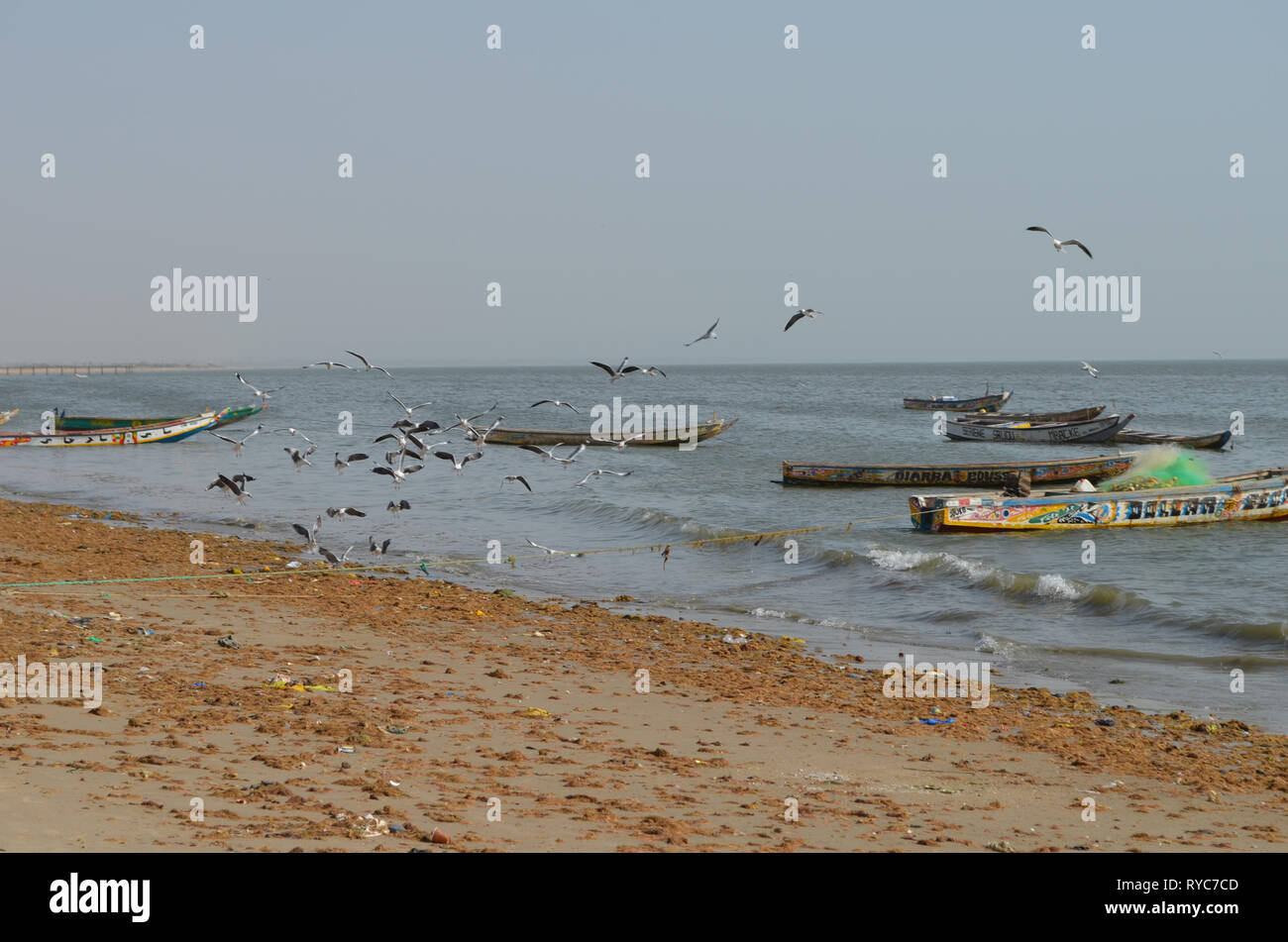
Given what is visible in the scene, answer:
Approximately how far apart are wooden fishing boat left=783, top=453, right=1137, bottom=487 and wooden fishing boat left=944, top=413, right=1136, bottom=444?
1761 centimetres

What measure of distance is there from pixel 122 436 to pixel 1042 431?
40.7 metres

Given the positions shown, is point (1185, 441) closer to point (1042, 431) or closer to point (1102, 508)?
point (1042, 431)

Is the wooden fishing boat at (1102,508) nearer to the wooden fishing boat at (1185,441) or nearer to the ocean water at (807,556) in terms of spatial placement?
the ocean water at (807,556)

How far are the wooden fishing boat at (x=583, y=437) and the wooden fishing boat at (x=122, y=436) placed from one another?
43.6 feet

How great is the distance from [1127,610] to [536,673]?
387 inches

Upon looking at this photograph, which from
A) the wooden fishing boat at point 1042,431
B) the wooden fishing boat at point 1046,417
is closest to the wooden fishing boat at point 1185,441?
the wooden fishing boat at point 1042,431

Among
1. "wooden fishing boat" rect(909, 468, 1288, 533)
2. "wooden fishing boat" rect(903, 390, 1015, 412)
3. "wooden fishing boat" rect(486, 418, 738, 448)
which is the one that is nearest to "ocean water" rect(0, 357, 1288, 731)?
"wooden fishing boat" rect(909, 468, 1288, 533)

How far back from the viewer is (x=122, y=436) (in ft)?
165

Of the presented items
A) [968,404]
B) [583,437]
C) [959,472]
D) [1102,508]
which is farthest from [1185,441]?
[968,404]

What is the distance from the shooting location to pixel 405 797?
7.30 m

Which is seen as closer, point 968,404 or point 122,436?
point 122,436

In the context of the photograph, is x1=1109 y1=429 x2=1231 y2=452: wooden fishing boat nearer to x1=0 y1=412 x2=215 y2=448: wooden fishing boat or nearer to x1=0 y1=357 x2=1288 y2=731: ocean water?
x1=0 y1=357 x2=1288 y2=731: ocean water

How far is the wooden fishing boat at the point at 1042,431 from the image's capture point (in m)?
52.4

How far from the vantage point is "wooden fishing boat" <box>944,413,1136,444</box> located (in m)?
52.4
